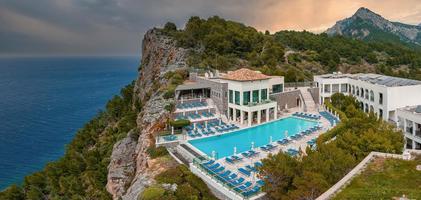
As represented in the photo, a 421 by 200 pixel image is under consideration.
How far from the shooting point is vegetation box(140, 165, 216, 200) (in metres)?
15.1

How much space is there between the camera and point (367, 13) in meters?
184

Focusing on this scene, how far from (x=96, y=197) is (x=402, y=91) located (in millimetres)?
32739

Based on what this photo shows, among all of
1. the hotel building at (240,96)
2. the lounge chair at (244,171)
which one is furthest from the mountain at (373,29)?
the lounge chair at (244,171)

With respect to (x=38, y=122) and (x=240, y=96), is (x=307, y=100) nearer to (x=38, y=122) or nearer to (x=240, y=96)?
(x=240, y=96)

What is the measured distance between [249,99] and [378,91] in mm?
15518

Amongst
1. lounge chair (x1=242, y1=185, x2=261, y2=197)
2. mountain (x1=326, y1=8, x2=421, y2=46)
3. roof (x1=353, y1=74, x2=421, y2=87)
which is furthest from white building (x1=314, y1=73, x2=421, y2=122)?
mountain (x1=326, y1=8, x2=421, y2=46)

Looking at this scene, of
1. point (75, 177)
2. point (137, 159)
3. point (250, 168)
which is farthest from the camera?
point (75, 177)

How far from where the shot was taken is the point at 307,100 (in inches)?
1505

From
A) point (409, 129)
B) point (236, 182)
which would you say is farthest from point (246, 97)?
point (409, 129)

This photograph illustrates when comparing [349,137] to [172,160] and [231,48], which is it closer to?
[172,160]

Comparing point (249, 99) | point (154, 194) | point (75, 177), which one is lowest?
point (75, 177)

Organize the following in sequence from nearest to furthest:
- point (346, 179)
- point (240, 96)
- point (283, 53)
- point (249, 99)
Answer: point (346, 179) < point (240, 96) < point (249, 99) < point (283, 53)

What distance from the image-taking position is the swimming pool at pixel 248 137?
23.1m

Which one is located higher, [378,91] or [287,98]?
[378,91]
